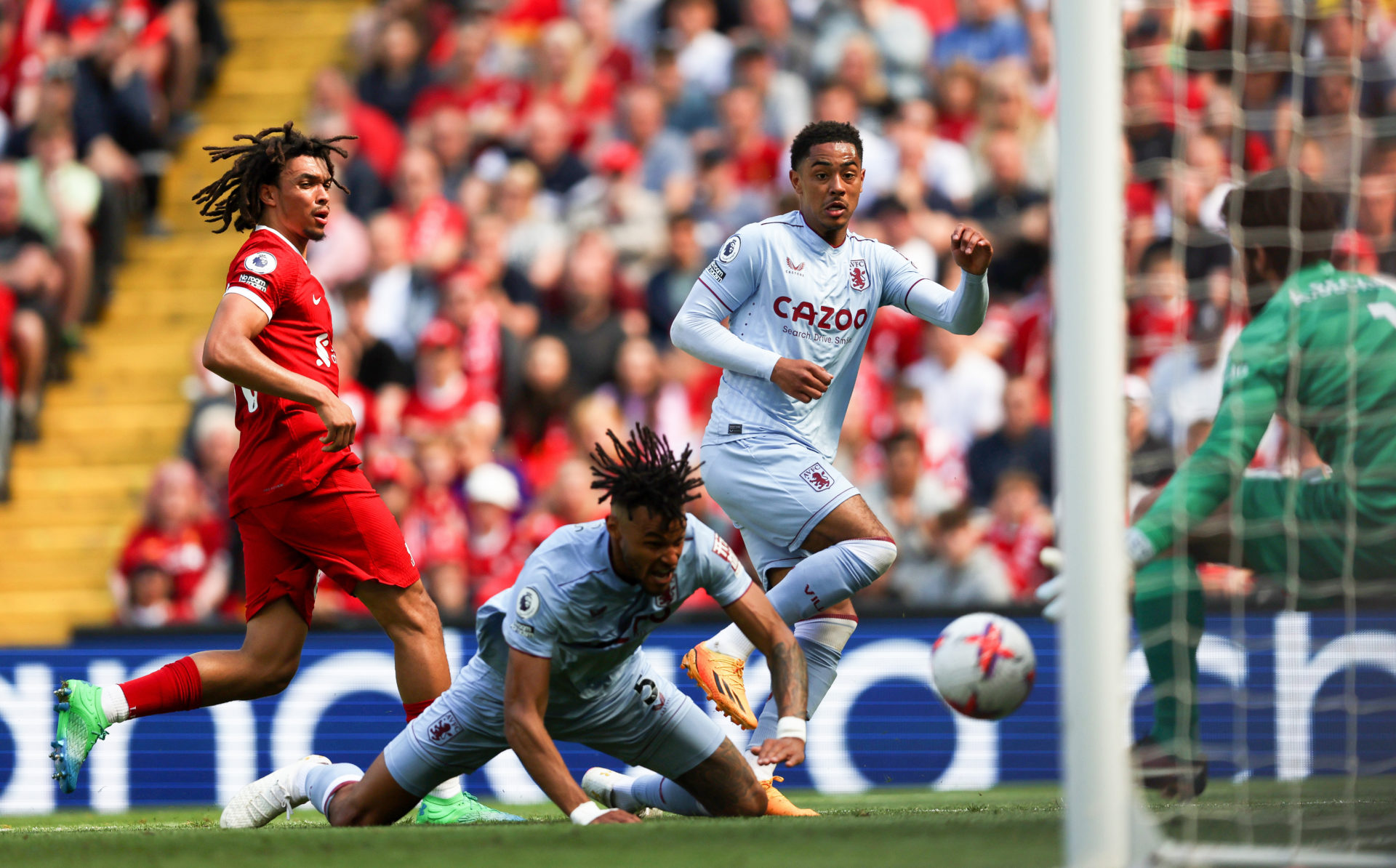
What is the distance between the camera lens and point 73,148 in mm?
12086

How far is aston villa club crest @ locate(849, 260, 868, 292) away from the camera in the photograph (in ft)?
18.9

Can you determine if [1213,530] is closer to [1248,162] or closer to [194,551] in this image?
[1248,162]

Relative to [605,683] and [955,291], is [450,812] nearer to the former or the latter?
[605,683]

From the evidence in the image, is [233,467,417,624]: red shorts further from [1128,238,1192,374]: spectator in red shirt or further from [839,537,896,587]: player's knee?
[1128,238,1192,374]: spectator in red shirt

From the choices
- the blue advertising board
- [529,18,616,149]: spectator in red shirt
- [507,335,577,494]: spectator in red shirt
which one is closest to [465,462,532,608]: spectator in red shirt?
[507,335,577,494]: spectator in red shirt

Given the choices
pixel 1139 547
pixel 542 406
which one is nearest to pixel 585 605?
pixel 1139 547

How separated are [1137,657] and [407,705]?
252 cm

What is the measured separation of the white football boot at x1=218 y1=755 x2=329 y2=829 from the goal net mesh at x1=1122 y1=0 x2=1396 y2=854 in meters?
2.89

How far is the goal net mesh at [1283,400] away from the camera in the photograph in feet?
17.6

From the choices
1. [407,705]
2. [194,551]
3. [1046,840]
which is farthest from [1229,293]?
[194,551]

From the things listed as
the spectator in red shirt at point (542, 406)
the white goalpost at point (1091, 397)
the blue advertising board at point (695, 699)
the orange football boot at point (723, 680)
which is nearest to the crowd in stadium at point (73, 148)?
the blue advertising board at point (695, 699)

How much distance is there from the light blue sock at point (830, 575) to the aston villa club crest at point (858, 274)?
94 cm

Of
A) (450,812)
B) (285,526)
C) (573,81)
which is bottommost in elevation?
(450,812)

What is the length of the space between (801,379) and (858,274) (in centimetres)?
62
